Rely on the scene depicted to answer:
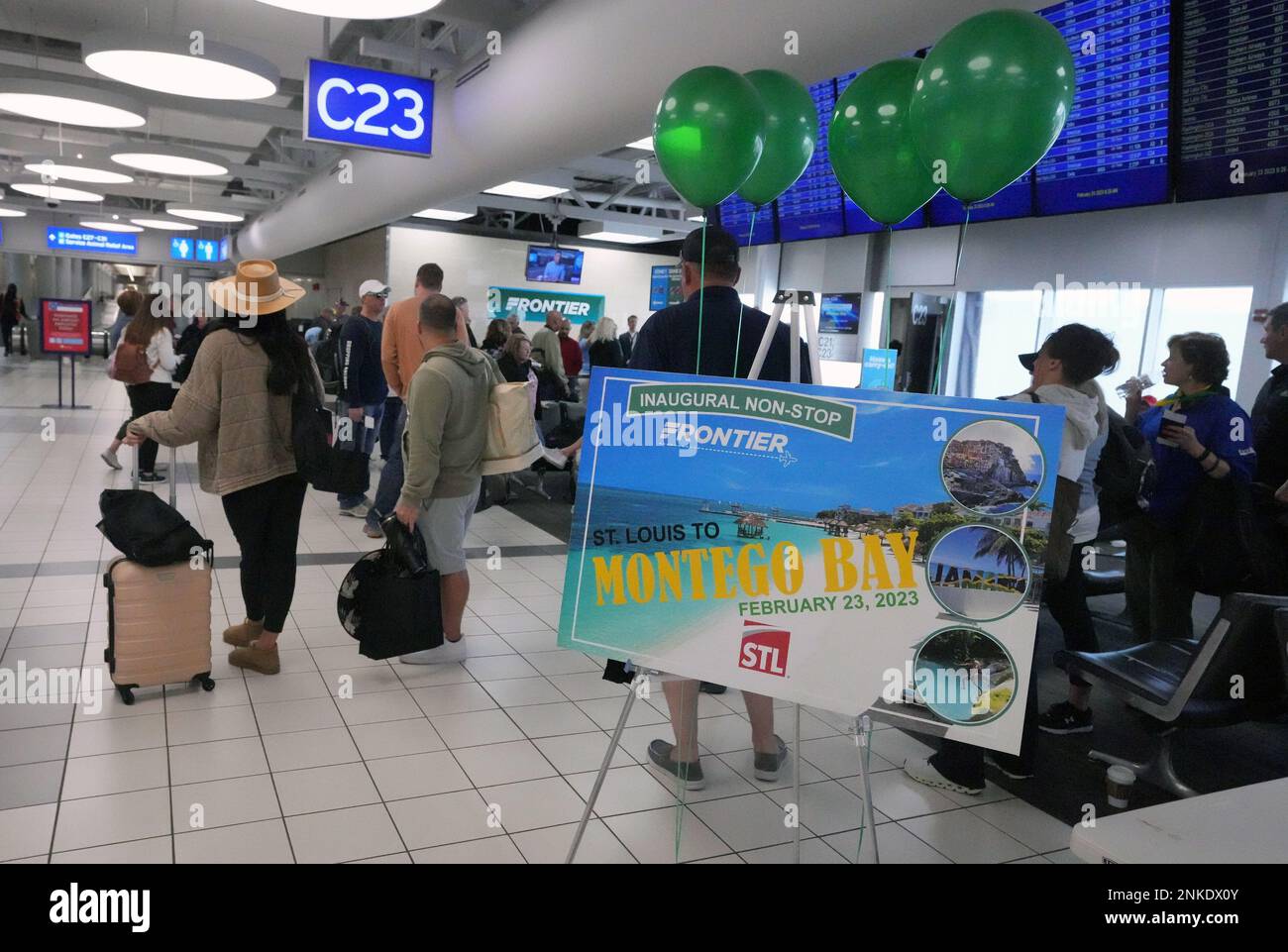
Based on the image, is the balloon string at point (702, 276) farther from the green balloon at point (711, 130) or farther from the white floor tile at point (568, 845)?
the white floor tile at point (568, 845)

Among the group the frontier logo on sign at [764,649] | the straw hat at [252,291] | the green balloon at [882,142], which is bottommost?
the frontier logo on sign at [764,649]

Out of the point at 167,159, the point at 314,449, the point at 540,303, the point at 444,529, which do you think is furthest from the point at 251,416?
the point at 540,303

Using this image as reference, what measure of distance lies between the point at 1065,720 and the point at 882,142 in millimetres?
2443

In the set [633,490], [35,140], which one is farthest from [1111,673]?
[35,140]

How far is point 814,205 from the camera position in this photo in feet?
23.9

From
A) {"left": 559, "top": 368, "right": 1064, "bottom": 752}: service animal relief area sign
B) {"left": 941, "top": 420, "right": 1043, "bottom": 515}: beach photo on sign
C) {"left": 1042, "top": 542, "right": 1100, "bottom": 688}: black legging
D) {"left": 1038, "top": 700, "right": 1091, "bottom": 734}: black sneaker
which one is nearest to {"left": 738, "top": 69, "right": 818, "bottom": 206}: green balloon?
{"left": 559, "top": 368, "right": 1064, "bottom": 752}: service animal relief area sign

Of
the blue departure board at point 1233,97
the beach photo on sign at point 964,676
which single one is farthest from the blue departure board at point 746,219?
the beach photo on sign at point 964,676

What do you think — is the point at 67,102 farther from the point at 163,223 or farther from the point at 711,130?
the point at 163,223

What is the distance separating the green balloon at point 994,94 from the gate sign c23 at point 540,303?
15.0 meters

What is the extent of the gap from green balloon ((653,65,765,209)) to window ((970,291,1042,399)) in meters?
4.21

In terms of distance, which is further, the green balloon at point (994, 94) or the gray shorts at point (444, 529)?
the gray shorts at point (444, 529)

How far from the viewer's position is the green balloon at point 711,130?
2.67 m

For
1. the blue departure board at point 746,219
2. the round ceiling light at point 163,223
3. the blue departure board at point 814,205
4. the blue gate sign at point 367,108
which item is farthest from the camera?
the round ceiling light at point 163,223
